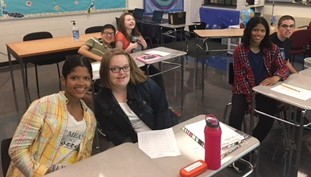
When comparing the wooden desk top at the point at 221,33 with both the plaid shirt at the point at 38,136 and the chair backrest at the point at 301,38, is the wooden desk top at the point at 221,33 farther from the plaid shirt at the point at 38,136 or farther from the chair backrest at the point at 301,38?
the plaid shirt at the point at 38,136

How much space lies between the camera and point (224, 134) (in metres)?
1.49

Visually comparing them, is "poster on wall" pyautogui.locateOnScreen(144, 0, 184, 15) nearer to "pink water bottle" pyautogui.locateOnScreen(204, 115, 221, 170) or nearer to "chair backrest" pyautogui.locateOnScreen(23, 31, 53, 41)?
"chair backrest" pyautogui.locateOnScreen(23, 31, 53, 41)

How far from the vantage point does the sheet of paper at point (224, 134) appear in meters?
1.42

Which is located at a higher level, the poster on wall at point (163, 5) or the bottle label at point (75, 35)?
the poster on wall at point (163, 5)

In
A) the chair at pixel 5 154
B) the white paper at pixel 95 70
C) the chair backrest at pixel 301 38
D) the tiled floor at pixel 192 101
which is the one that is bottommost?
the tiled floor at pixel 192 101

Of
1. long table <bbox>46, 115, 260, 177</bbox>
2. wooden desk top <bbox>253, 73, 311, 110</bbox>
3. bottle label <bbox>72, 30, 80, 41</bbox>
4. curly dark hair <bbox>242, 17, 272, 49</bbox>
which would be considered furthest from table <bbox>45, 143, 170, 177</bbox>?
bottle label <bbox>72, 30, 80, 41</bbox>

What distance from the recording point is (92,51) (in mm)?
3199

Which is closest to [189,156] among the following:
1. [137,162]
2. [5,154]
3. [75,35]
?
[137,162]

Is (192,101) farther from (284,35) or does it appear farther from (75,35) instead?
(75,35)

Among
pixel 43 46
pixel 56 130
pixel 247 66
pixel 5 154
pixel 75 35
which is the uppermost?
pixel 75 35

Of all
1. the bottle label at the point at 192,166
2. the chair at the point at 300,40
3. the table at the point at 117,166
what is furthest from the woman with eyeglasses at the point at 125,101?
the chair at the point at 300,40

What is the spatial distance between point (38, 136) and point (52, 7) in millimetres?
4793

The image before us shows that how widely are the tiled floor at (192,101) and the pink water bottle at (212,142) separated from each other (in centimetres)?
118

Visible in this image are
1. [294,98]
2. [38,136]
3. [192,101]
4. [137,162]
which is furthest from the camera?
[192,101]
